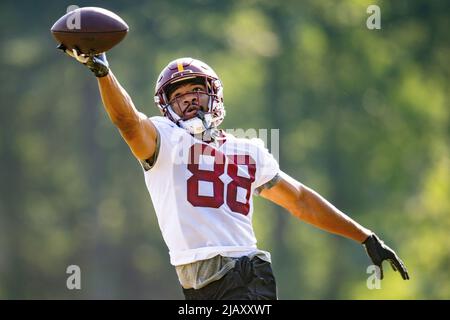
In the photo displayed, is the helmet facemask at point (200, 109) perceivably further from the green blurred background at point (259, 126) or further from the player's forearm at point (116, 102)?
the green blurred background at point (259, 126)

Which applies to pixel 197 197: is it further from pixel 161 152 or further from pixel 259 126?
pixel 259 126

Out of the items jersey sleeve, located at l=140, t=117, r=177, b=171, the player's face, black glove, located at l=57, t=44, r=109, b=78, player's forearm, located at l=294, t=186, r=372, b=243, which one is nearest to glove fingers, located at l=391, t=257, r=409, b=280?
player's forearm, located at l=294, t=186, r=372, b=243

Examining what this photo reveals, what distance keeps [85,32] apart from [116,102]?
0.42m

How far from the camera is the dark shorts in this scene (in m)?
6.30

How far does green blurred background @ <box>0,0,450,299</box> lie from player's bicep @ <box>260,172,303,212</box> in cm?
1505

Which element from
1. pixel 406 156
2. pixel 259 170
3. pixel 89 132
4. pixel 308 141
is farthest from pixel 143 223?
pixel 259 170

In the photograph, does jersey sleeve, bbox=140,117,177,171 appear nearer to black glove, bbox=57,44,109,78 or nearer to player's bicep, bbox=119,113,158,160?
player's bicep, bbox=119,113,158,160

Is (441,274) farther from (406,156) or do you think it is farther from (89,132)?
(89,132)

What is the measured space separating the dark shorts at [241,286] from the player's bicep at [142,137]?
0.83 meters

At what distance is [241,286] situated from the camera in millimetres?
6312

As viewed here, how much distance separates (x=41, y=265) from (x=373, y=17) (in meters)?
10.3

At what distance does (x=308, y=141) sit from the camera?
83.0 ft

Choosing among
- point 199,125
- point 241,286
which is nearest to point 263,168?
point 199,125

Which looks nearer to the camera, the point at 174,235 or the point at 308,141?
the point at 174,235
